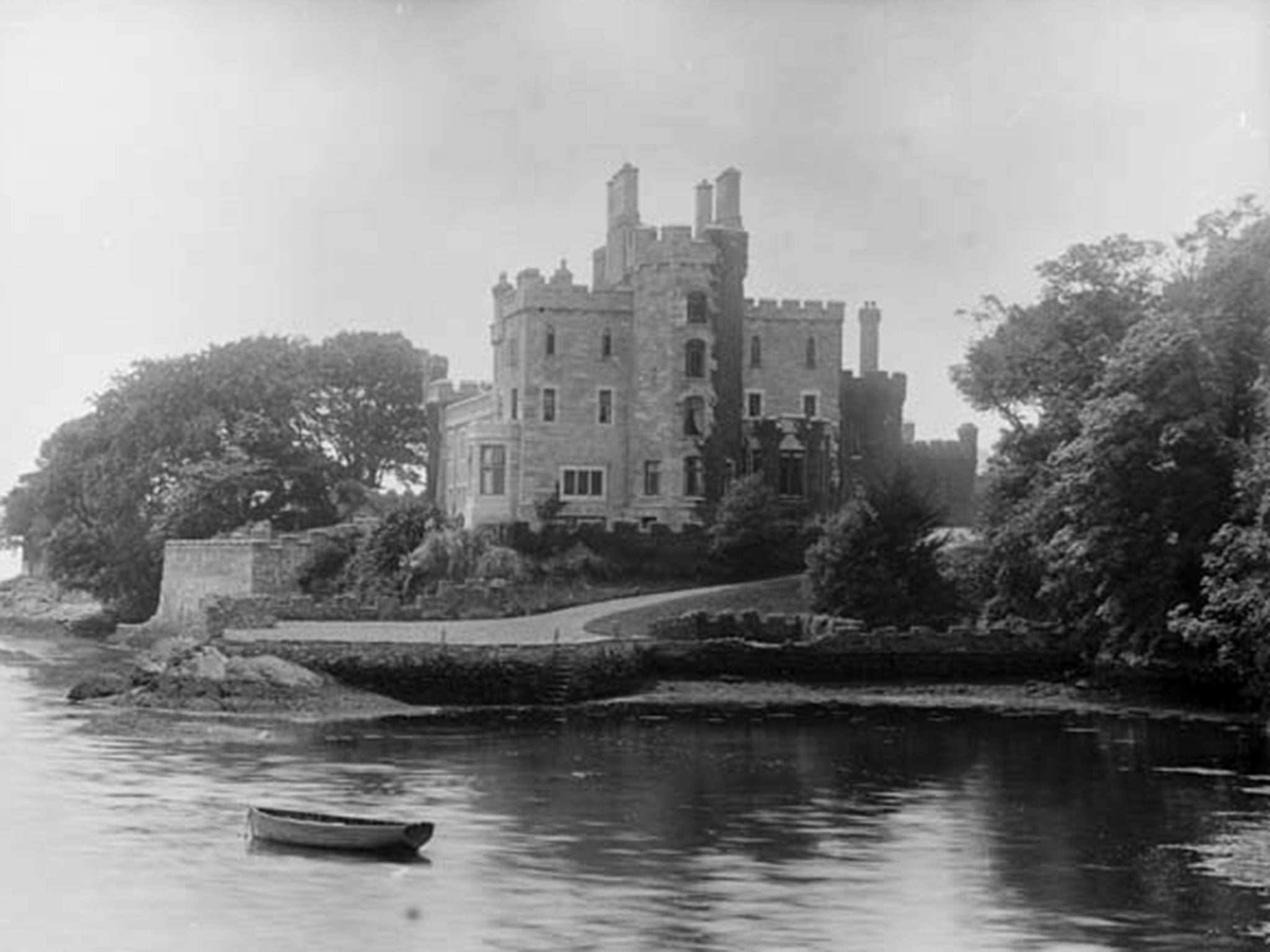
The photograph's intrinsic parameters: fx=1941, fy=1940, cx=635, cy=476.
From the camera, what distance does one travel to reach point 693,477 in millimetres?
50531

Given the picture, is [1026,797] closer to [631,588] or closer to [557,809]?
[557,809]

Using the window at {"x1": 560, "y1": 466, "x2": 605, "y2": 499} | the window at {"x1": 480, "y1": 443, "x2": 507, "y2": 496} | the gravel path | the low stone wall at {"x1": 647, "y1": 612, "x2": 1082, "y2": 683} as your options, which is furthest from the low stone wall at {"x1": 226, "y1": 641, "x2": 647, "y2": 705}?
the window at {"x1": 560, "y1": 466, "x2": 605, "y2": 499}

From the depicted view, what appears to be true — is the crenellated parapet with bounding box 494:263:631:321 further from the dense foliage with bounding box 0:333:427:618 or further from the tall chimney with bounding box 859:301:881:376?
the dense foliage with bounding box 0:333:427:618

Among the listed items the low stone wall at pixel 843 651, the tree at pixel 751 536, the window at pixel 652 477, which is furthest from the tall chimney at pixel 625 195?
the low stone wall at pixel 843 651

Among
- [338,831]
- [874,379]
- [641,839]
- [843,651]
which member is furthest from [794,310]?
[338,831]

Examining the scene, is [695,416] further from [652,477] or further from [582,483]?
[582,483]

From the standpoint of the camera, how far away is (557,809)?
21500mm

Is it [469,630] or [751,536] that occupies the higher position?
[751,536]

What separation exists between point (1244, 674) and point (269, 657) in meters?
16.9

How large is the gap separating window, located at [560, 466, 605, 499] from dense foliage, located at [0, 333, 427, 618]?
8277 millimetres

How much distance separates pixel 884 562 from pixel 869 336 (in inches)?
647

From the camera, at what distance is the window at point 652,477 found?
50.3 m

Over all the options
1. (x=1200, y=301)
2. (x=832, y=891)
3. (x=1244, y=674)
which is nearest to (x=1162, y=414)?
(x=1200, y=301)

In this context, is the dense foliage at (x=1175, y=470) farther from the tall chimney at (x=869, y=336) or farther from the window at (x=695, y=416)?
the tall chimney at (x=869, y=336)
